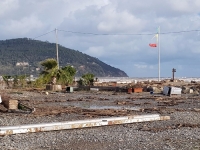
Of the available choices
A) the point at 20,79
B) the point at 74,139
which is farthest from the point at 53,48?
the point at 74,139

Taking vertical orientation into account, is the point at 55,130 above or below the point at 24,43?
below

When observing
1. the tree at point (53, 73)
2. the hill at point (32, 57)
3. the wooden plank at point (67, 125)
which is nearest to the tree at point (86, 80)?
the tree at point (53, 73)

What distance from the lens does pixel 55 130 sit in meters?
12.3

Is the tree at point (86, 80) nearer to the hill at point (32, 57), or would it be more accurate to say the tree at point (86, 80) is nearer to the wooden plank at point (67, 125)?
the wooden plank at point (67, 125)

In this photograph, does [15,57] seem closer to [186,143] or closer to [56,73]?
[56,73]

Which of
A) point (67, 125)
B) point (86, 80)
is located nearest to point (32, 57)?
point (86, 80)

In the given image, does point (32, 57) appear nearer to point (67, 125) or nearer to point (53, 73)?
point (53, 73)

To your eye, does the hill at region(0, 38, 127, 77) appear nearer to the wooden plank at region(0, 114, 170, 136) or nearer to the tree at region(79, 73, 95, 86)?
the tree at region(79, 73, 95, 86)

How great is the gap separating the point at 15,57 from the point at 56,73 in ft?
283

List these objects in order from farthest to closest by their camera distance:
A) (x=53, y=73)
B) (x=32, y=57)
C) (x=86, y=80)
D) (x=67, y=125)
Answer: (x=32, y=57), (x=86, y=80), (x=53, y=73), (x=67, y=125)

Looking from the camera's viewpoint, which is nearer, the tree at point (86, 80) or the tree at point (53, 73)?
the tree at point (53, 73)

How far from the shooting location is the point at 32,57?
421ft

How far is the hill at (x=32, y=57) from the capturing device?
384ft

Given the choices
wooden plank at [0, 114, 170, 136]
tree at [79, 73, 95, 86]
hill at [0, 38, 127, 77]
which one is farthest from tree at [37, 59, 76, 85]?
hill at [0, 38, 127, 77]
